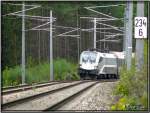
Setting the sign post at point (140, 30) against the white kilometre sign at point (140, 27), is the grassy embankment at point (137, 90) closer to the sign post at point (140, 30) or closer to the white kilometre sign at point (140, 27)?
the sign post at point (140, 30)

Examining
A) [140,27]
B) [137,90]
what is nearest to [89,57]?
[140,27]

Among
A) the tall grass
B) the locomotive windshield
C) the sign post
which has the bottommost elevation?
the tall grass

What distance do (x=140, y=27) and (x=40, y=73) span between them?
79.8 ft

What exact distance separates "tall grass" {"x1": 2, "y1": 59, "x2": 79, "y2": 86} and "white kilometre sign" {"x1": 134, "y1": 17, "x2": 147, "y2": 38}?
17.1m

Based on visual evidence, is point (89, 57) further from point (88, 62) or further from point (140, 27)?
point (140, 27)

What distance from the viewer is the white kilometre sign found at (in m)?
14.8

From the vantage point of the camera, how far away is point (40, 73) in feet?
127

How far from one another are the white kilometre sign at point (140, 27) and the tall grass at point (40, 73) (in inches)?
672

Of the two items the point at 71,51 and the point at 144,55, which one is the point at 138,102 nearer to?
the point at 144,55

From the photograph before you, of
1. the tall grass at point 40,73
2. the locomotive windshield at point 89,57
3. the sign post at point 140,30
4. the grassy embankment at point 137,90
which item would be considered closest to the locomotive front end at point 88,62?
the locomotive windshield at point 89,57

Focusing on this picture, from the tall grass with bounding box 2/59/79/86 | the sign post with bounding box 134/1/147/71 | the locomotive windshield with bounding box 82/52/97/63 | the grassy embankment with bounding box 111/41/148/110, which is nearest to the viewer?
the grassy embankment with bounding box 111/41/148/110

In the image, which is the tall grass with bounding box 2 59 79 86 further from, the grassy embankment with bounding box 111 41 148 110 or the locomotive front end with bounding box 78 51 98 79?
the grassy embankment with bounding box 111 41 148 110

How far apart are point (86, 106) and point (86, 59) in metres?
25.8

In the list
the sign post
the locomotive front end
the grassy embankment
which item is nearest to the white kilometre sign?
the sign post
